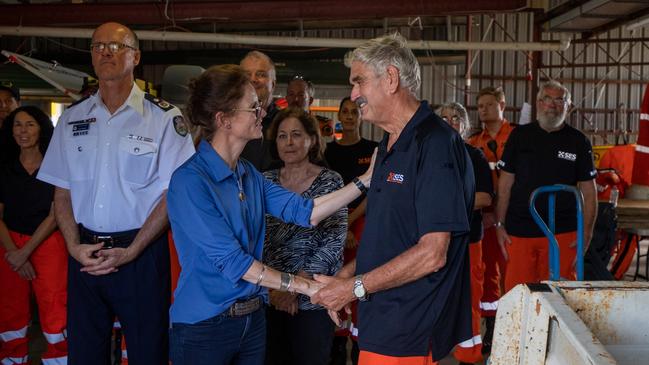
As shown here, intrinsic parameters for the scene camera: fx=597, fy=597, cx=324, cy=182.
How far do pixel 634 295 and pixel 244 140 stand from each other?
1.37m

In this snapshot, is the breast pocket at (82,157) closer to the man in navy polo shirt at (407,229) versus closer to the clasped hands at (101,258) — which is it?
the clasped hands at (101,258)

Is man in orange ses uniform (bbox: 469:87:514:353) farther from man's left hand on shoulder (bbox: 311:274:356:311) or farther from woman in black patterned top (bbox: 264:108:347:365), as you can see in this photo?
man's left hand on shoulder (bbox: 311:274:356:311)

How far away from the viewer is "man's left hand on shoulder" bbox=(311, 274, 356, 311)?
6.70ft

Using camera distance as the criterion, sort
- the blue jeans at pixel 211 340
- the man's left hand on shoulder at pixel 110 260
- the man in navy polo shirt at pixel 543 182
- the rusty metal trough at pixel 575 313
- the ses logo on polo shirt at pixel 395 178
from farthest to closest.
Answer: the man in navy polo shirt at pixel 543 182, the man's left hand on shoulder at pixel 110 260, the blue jeans at pixel 211 340, the ses logo on polo shirt at pixel 395 178, the rusty metal trough at pixel 575 313

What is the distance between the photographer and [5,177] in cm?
398

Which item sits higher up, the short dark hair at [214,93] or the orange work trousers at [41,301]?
the short dark hair at [214,93]

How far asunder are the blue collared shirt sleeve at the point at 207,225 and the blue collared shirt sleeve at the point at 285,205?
407 millimetres

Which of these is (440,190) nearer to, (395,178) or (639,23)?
(395,178)

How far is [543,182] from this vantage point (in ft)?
14.5

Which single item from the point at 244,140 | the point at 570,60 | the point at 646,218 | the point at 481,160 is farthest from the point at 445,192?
the point at 570,60

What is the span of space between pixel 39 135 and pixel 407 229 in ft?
9.78

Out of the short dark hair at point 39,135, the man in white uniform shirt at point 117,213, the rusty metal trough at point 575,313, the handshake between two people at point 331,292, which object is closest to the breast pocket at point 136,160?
the man in white uniform shirt at point 117,213

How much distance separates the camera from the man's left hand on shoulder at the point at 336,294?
2.04 m

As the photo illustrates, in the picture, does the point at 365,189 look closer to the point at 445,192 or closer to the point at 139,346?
the point at 445,192
